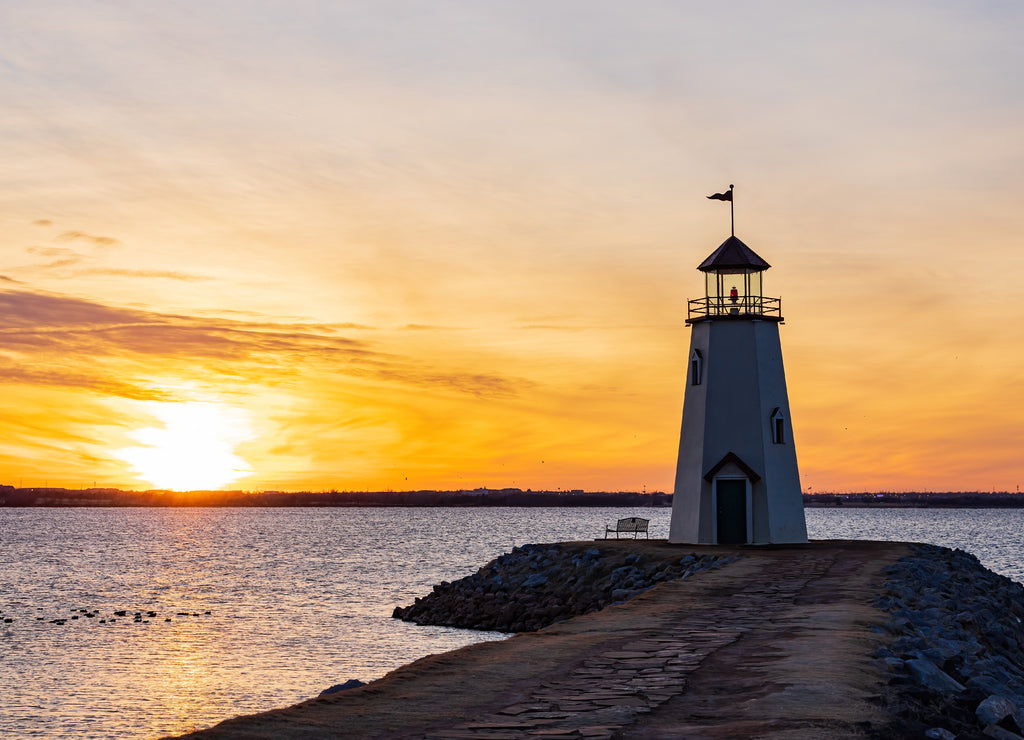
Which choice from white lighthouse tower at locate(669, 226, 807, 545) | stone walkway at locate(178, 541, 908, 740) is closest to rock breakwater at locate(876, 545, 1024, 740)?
stone walkway at locate(178, 541, 908, 740)

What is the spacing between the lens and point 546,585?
1444 inches

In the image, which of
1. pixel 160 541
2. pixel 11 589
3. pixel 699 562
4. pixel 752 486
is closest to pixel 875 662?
pixel 699 562

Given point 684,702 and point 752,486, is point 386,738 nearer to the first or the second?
point 684,702

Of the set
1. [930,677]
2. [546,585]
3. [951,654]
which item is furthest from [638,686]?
[546,585]

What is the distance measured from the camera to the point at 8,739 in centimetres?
2153

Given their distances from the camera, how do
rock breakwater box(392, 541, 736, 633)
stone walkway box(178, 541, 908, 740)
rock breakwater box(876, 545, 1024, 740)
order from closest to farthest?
stone walkway box(178, 541, 908, 740), rock breakwater box(876, 545, 1024, 740), rock breakwater box(392, 541, 736, 633)

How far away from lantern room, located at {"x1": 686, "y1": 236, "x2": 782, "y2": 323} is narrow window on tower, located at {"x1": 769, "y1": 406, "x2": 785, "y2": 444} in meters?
3.47

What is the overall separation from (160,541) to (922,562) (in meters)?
97.9

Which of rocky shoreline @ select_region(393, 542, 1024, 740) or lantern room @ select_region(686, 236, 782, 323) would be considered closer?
rocky shoreline @ select_region(393, 542, 1024, 740)

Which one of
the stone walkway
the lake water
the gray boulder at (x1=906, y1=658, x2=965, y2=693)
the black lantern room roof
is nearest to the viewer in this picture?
the stone walkway

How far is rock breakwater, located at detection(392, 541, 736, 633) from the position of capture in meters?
32.8

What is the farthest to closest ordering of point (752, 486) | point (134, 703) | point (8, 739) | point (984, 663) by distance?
1. point (752, 486)
2. point (134, 703)
3. point (8, 739)
4. point (984, 663)

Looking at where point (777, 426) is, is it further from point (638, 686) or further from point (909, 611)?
point (638, 686)

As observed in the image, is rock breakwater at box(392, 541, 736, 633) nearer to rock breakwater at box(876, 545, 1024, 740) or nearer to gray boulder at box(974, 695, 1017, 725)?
rock breakwater at box(876, 545, 1024, 740)
